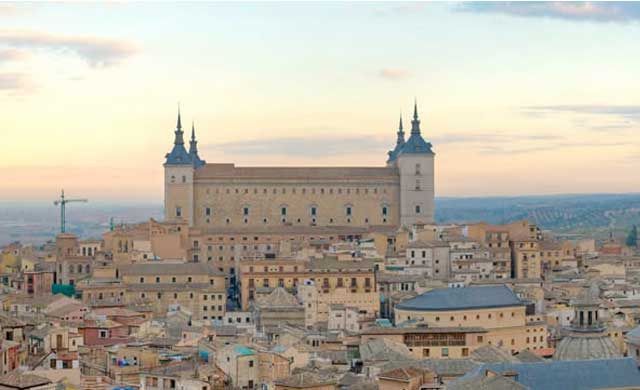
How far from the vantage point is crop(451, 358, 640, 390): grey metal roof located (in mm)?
38438

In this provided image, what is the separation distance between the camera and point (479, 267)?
72938 mm

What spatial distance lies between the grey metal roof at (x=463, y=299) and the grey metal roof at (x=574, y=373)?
18.5 meters

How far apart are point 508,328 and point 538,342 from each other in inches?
56.0

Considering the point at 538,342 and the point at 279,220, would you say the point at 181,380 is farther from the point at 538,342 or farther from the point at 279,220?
the point at 279,220

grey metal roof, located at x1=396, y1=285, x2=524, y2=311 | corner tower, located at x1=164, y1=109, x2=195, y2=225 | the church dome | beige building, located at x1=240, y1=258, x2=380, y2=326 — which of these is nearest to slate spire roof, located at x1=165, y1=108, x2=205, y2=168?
corner tower, located at x1=164, y1=109, x2=195, y2=225

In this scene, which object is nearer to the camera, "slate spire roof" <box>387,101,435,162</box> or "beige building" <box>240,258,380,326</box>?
"beige building" <box>240,258,380,326</box>

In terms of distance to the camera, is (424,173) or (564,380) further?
(424,173)

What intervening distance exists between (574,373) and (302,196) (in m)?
55.4

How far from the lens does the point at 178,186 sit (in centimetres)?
9288

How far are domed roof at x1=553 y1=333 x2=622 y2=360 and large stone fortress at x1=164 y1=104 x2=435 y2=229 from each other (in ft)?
158

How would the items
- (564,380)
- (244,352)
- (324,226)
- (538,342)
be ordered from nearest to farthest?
(564,380) → (244,352) → (538,342) → (324,226)

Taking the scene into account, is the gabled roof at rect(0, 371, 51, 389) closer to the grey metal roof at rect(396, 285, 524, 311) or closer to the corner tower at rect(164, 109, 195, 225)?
the grey metal roof at rect(396, 285, 524, 311)

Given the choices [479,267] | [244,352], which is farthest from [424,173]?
[244,352]

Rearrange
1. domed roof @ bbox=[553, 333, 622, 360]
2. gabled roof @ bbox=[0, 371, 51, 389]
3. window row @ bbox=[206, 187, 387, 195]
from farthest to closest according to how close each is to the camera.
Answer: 1. window row @ bbox=[206, 187, 387, 195]
2. domed roof @ bbox=[553, 333, 622, 360]
3. gabled roof @ bbox=[0, 371, 51, 389]
